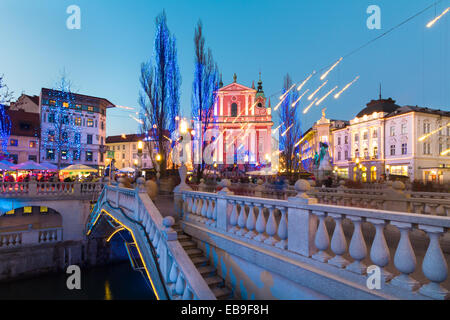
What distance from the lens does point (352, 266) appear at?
122 inches

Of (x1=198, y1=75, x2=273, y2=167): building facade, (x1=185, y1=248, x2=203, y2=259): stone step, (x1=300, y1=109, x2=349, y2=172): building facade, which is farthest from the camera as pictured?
(x1=198, y1=75, x2=273, y2=167): building facade

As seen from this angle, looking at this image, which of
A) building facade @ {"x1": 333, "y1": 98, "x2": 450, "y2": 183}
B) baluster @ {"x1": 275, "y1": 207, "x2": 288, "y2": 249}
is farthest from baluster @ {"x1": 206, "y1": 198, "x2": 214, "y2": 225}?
building facade @ {"x1": 333, "y1": 98, "x2": 450, "y2": 183}

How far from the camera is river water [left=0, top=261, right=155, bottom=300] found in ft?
44.0

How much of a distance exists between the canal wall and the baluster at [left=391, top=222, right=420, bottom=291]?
18.0m

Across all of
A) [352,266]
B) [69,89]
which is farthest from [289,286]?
[69,89]

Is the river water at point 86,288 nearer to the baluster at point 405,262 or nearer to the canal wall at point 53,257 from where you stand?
the canal wall at point 53,257

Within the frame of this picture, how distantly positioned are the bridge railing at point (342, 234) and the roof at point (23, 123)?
3831 centimetres

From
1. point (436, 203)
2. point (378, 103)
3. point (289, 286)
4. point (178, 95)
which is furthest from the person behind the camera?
point (378, 103)

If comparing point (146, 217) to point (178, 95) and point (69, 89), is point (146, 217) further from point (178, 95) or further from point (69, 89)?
point (69, 89)

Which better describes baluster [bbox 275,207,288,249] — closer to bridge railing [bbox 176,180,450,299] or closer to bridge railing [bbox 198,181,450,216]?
bridge railing [bbox 176,180,450,299]

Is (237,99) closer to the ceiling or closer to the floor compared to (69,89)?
closer to the ceiling

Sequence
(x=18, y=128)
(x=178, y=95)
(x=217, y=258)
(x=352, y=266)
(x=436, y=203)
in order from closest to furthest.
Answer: (x=352, y=266), (x=217, y=258), (x=436, y=203), (x=178, y=95), (x=18, y=128)

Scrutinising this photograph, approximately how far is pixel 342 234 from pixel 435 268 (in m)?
0.99
